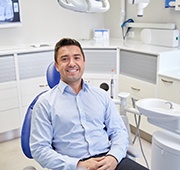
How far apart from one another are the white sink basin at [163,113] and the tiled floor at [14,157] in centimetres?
75

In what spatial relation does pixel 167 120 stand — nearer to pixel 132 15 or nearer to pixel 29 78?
pixel 29 78

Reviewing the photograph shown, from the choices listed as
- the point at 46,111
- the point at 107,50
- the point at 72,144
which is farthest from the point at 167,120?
the point at 107,50

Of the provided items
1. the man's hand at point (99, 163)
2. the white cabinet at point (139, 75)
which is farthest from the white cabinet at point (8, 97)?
the man's hand at point (99, 163)

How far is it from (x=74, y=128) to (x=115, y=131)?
10.7 inches

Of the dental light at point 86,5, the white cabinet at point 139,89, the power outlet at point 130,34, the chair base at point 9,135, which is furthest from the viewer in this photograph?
the power outlet at point 130,34

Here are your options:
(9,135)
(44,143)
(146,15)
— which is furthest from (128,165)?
(146,15)

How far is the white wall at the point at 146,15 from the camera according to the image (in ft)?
9.58

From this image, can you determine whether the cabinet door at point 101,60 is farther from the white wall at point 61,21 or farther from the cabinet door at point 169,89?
the cabinet door at point 169,89

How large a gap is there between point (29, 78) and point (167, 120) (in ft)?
5.49

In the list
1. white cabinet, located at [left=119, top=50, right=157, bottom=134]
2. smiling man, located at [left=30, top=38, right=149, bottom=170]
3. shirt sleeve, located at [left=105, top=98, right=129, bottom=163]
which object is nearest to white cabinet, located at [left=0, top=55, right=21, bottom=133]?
white cabinet, located at [left=119, top=50, right=157, bottom=134]

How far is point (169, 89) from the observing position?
2457 millimetres

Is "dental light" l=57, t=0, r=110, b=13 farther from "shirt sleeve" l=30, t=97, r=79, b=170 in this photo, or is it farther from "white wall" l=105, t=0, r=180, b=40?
"white wall" l=105, t=0, r=180, b=40

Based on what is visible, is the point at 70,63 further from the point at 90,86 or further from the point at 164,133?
the point at 164,133

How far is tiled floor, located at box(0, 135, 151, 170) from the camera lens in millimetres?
2572
